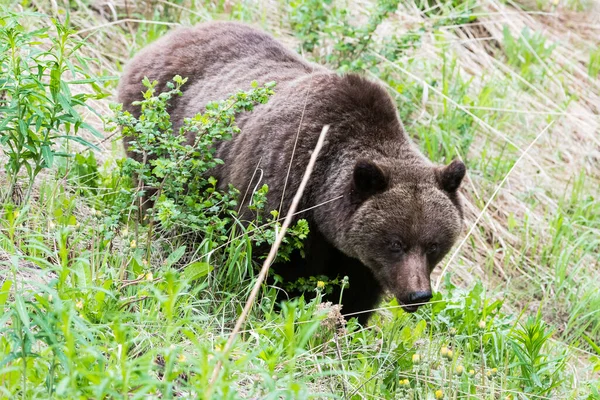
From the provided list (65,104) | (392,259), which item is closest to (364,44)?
(392,259)

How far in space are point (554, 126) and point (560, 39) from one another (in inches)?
82.4

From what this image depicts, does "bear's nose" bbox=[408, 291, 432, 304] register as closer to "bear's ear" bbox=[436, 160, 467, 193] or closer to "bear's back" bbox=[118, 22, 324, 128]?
"bear's ear" bbox=[436, 160, 467, 193]

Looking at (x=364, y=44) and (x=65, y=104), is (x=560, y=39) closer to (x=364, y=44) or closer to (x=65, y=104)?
(x=364, y=44)

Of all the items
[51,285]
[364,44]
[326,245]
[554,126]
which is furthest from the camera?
[554,126]

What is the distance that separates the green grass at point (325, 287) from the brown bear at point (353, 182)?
336 millimetres

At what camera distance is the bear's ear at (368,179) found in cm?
559

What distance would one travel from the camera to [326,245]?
6.16 metres

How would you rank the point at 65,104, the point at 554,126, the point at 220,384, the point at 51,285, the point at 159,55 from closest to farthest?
the point at 220,384
the point at 51,285
the point at 65,104
the point at 159,55
the point at 554,126

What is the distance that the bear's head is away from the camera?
561cm

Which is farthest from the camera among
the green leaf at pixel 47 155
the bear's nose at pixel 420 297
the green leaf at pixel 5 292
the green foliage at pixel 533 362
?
the bear's nose at pixel 420 297

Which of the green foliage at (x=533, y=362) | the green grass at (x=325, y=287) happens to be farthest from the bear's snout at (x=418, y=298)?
the green foliage at (x=533, y=362)

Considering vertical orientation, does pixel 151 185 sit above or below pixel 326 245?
above

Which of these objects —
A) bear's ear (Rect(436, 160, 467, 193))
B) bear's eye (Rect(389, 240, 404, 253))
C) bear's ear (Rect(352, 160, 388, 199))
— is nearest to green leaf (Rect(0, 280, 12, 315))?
bear's ear (Rect(352, 160, 388, 199))

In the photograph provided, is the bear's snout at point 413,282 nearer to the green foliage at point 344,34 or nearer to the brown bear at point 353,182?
the brown bear at point 353,182
